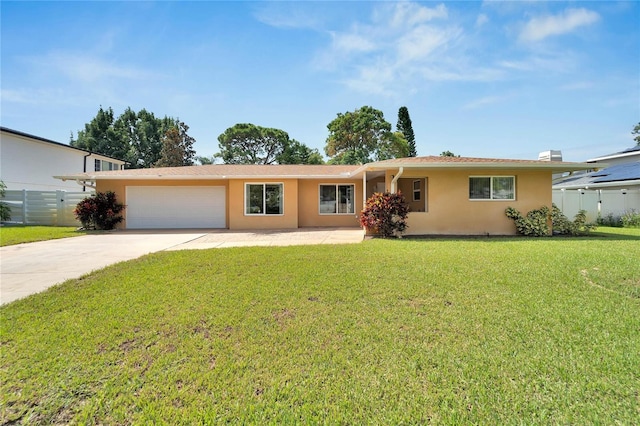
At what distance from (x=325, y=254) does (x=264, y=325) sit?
4.12 meters

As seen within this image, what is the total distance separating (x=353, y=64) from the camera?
13.0 metres

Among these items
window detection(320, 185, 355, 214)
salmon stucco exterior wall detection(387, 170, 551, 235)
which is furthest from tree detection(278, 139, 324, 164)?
salmon stucco exterior wall detection(387, 170, 551, 235)

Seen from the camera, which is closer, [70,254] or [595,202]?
[70,254]

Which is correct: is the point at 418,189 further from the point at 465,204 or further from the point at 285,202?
the point at 285,202

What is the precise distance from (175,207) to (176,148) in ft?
81.2

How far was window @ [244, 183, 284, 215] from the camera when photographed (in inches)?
577

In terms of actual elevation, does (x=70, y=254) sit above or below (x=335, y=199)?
below

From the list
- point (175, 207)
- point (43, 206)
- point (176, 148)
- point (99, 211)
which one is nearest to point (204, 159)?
point (176, 148)

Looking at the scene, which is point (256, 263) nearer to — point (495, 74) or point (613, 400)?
point (613, 400)

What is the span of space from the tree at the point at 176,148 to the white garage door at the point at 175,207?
2280cm

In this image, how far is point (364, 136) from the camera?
32.6m

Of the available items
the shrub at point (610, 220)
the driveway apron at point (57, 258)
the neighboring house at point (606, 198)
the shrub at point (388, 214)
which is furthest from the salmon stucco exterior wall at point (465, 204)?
the driveway apron at point (57, 258)

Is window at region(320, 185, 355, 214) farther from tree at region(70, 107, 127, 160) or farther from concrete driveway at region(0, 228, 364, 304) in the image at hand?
tree at region(70, 107, 127, 160)

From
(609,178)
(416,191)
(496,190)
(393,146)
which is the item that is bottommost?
(496,190)
